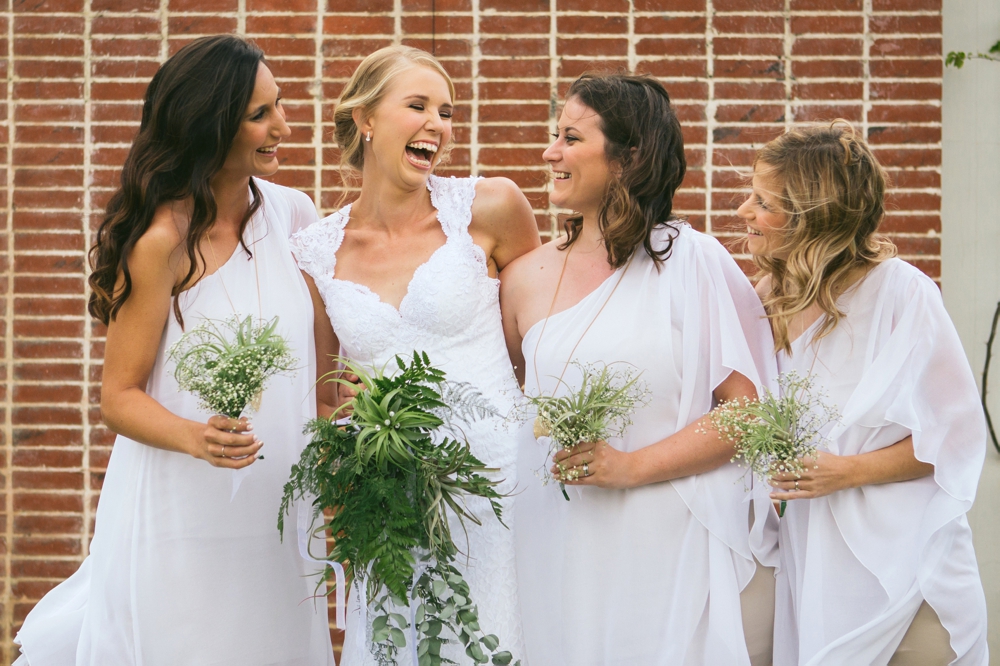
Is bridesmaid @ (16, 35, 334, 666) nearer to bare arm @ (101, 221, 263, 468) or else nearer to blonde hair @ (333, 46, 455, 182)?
bare arm @ (101, 221, 263, 468)

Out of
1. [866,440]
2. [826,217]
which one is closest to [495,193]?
[826,217]

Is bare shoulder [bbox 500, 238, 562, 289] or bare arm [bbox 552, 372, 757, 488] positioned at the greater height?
bare shoulder [bbox 500, 238, 562, 289]

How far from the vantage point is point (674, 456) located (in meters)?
2.98

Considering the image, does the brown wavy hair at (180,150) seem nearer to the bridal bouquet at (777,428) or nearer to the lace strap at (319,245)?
the lace strap at (319,245)

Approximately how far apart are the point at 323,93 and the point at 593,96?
1862 millimetres

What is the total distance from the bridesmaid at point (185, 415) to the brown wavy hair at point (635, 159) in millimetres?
1078

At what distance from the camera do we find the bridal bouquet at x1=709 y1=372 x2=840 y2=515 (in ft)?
8.76

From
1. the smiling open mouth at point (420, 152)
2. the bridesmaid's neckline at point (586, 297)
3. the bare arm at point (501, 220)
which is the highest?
the smiling open mouth at point (420, 152)

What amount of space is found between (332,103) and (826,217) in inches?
99.9

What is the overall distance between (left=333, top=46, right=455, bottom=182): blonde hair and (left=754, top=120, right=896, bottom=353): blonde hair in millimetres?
1225

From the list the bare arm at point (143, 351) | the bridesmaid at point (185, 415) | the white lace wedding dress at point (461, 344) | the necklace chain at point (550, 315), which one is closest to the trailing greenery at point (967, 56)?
the necklace chain at point (550, 315)

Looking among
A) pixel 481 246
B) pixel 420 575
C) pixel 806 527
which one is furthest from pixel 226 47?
pixel 806 527

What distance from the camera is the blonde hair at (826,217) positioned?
2973 millimetres

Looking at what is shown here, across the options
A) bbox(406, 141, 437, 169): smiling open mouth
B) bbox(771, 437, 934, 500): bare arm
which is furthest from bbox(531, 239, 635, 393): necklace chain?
bbox(771, 437, 934, 500): bare arm
